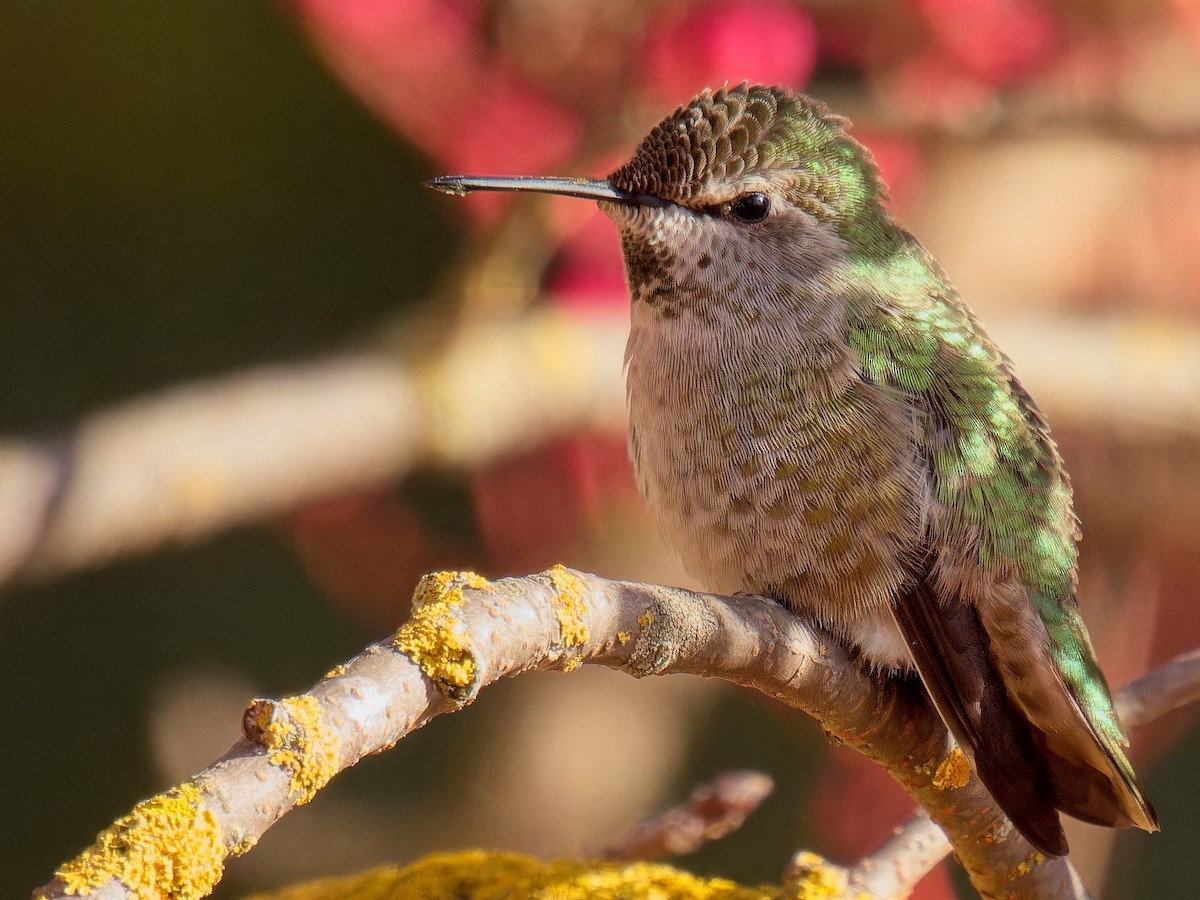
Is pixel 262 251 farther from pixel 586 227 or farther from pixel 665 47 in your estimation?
pixel 665 47

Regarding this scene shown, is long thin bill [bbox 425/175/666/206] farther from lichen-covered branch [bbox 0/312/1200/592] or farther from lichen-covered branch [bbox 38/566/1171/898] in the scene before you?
lichen-covered branch [bbox 0/312/1200/592]

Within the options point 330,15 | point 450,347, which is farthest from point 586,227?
point 330,15

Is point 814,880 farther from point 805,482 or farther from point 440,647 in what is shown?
point 440,647

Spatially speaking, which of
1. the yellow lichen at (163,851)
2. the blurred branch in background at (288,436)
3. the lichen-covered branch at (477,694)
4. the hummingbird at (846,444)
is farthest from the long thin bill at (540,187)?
the blurred branch in background at (288,436)

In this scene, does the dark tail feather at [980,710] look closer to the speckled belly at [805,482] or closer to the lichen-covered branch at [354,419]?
the speckled belly at [805,482]

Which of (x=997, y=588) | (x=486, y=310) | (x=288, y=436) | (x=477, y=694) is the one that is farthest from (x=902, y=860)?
(x=486, y=310)

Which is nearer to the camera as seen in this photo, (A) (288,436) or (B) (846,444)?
(B) (846,444)

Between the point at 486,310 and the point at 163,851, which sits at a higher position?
the point at 486,310
